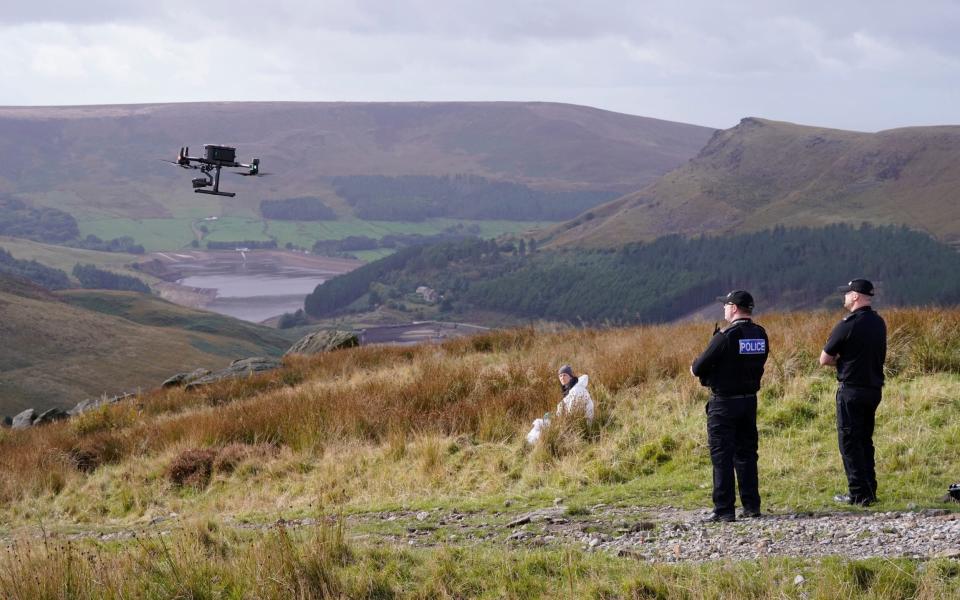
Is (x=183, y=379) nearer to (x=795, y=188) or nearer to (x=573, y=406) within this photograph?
(x=573, y=406)

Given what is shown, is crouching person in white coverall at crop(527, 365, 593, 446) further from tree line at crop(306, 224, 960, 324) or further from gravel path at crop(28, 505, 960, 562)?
tree line at crop(306, 224, 960, 324)

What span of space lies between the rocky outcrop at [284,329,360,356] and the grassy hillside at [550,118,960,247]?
112064mm

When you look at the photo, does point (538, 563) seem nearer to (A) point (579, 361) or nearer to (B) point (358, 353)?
(A) point (579, 361)

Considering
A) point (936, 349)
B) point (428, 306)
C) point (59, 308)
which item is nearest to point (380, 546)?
point (936, 349)

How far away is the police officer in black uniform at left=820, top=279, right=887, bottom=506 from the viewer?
7578 millimetres

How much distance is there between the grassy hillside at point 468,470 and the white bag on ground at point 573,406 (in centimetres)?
22

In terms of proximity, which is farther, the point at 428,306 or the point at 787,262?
the point at 428,306

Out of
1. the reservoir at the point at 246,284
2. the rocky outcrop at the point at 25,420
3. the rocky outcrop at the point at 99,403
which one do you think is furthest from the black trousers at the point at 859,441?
the reservoir at the point at 246,284

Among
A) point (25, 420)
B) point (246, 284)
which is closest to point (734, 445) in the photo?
point (25, 420)

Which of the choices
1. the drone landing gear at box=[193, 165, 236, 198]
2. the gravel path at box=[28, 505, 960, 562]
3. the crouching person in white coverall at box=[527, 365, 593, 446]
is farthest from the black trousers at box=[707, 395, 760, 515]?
the drone landing gear at box=[193, 165, 236, 198]

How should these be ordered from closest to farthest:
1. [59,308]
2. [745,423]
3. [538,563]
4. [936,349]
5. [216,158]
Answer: [538,563] → [745,423] → [936,349] → [216,158] → [59,308]

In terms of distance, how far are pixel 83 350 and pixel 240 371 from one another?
4659 centimetres

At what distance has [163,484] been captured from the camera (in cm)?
1234

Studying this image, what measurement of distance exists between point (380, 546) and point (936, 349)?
856 centimetres
